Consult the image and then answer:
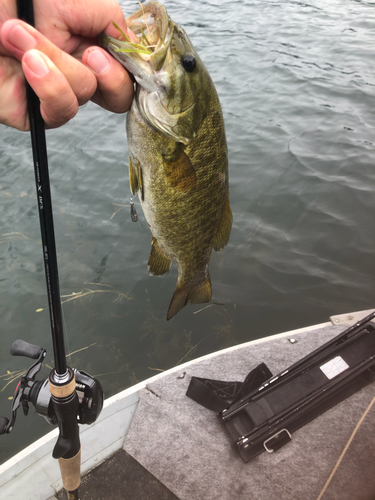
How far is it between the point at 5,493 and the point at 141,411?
107 centimetres

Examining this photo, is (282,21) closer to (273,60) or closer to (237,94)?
(273,60)

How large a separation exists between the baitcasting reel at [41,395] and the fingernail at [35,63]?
1.26 m

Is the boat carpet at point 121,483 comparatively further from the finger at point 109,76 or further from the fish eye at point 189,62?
the fish eye at point 189,62

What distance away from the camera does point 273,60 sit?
10.5 metres

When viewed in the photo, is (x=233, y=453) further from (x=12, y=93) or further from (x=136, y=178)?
(x=12, y=93)

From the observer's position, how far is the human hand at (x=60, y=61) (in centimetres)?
104

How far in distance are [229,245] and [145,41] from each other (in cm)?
429

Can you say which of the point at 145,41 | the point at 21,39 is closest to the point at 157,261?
the point at 145,41

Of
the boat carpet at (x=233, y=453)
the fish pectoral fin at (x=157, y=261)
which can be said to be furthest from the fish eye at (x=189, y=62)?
the boat carpet at (x=233, y=453)

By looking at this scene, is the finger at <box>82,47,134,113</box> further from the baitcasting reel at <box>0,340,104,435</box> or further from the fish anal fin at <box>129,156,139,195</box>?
the baitcasting reel at <box>0,340,104,435</box>

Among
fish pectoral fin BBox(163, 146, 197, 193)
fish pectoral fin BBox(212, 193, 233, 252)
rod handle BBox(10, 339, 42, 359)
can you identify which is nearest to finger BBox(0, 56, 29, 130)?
fish pectoral fin BBox(163, 146, 197, 193)

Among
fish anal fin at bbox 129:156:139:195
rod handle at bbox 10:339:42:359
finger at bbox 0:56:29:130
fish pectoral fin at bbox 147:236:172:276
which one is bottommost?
rod handle at bbox 10:339:42:359

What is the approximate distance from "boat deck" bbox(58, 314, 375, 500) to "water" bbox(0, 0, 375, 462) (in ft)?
3.37

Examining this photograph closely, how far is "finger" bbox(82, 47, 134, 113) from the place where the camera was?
1.20m
